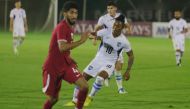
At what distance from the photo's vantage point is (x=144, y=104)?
46.7ft

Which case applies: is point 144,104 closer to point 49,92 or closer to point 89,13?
point 49,92

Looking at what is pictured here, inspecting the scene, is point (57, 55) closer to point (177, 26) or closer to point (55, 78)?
point (55, 78)

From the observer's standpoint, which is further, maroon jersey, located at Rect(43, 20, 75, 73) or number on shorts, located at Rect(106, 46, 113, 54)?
number on shorts, located at Rect(106, 46, 113, 54)

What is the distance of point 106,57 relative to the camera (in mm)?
14375

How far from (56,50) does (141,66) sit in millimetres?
14182

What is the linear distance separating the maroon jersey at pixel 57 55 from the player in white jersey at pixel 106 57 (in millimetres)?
2609

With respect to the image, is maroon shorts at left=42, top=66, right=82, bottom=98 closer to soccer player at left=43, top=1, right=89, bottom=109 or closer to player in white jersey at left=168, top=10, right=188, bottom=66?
soccer player at left=43, top=1, right=89, bottom=109

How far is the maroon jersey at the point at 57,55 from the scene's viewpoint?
11.1 metres

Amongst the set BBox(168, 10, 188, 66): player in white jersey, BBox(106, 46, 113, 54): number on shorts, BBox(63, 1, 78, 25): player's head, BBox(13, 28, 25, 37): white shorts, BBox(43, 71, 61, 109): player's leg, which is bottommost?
BBox(13, 28, 25, 37): white shorts

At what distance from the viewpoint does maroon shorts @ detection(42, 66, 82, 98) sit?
11.3 m

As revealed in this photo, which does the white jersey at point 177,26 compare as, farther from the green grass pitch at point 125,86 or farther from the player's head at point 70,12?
the player's head at point 70,12

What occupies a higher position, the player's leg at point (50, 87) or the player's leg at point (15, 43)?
the player's leg at point (50, 87)

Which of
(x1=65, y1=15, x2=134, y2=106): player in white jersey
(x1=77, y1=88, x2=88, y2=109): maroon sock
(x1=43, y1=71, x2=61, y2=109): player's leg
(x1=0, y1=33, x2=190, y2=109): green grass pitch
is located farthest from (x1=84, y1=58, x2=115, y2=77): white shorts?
(x1=43, y1=71, x2=61, y2=109): player's leg

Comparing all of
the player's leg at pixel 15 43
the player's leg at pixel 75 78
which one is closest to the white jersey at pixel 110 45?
the player's leg at pixel 75 78
